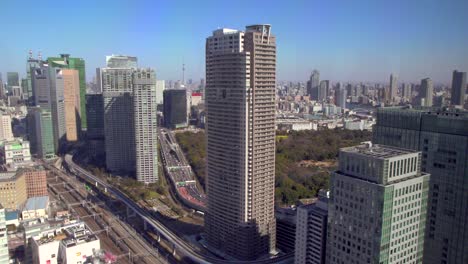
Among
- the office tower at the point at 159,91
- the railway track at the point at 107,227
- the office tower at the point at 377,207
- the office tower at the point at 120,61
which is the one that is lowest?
the railway track at the point at 107,227

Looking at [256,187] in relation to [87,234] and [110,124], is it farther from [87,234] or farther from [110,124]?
[110,124]

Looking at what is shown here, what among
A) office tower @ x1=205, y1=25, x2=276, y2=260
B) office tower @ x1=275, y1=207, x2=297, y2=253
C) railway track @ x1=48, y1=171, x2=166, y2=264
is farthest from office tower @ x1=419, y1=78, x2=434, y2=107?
railway track @ x1=48, y1=171, x2=166, y2=264

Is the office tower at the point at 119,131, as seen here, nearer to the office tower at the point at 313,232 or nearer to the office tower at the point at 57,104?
the office tower at the point at 57,104

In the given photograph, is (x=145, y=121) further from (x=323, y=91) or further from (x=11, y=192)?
(x=323, y=91)

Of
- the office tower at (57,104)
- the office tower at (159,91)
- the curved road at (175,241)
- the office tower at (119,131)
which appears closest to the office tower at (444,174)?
the curved road at (175,241)

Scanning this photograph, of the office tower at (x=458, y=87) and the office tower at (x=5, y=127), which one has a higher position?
the office tower at (x=458, y=87)

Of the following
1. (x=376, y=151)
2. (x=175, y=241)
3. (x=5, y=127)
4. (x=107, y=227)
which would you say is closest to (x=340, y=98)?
(x=5, y=127)

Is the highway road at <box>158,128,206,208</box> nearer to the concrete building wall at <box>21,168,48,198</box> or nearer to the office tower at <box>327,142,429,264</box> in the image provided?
the concrete building wall at <box>21,168,48,198</box>
